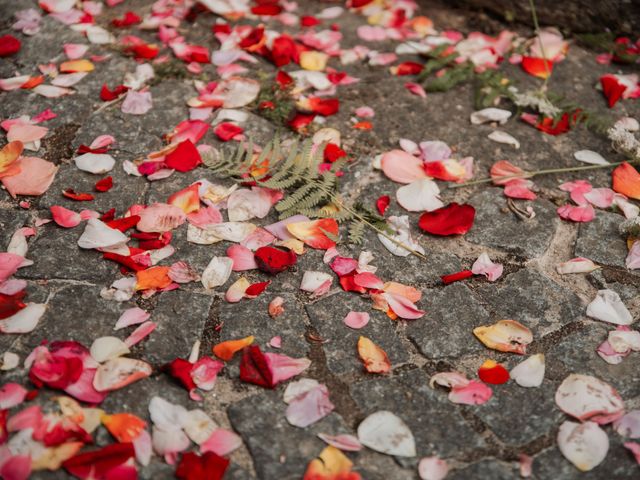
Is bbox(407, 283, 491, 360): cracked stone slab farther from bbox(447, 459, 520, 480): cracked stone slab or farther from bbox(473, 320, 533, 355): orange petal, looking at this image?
bbox(447, 459, 520, 480): cracked stone slab

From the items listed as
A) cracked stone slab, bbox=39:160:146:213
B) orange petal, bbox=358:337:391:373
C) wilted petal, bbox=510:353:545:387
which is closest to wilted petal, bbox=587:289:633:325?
wilted petal, bbox=510:353:545:387

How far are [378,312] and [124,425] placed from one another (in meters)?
0.84

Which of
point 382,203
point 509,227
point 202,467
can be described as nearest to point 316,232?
point 382,203

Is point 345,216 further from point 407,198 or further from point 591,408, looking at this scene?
point 591,408

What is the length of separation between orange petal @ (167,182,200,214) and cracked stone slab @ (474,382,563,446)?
1.19m

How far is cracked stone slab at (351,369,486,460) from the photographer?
5.96ft

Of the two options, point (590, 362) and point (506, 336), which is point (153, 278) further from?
point (590, 362)

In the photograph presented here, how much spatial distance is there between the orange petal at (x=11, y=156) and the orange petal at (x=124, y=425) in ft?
3.81

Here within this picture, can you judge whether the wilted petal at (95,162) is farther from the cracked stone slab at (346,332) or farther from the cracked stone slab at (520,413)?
the cracked stone slab at (520,413)

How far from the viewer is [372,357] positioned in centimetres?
200

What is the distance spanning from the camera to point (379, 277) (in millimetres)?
2246

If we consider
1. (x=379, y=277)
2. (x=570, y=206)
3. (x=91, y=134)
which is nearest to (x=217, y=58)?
(x=91, y=134)

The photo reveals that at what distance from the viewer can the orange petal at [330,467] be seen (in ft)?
5.62

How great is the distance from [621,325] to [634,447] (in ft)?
1.54
